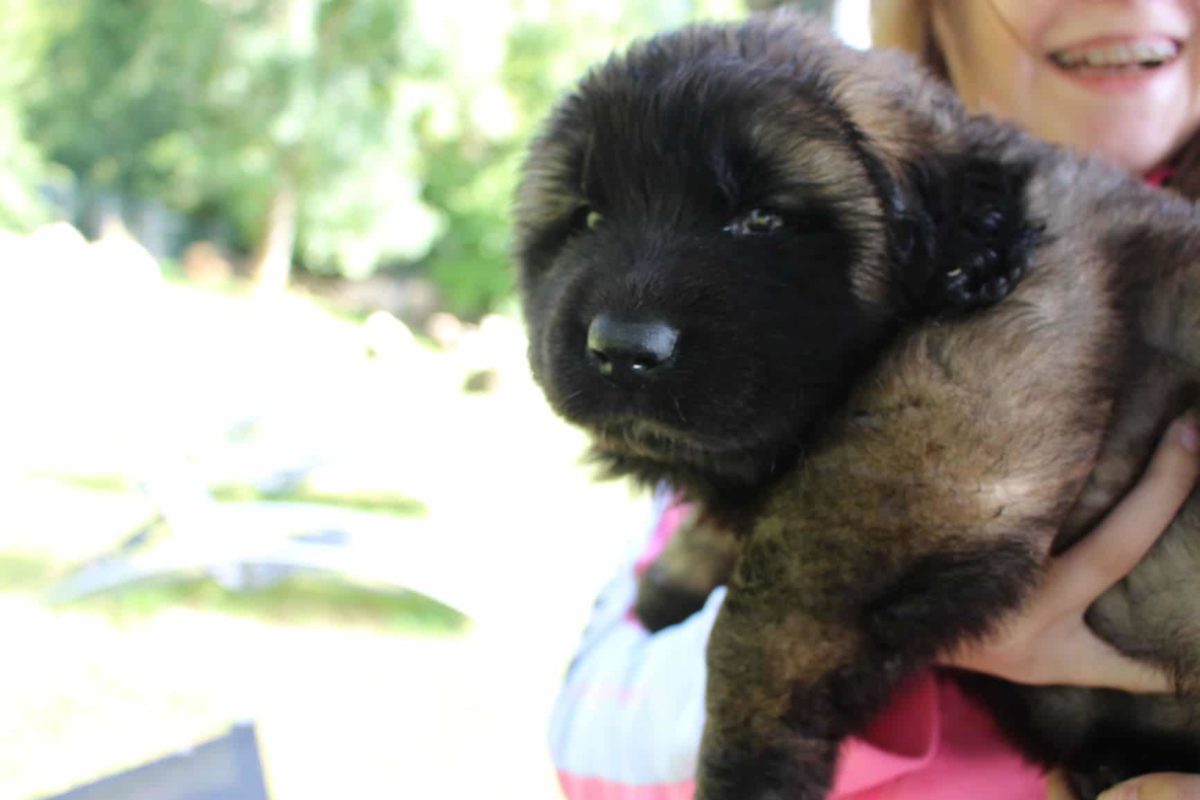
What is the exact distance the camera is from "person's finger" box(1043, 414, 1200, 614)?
51.4 inches

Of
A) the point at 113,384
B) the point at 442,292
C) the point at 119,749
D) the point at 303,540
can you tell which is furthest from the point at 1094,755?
the point at 442,292

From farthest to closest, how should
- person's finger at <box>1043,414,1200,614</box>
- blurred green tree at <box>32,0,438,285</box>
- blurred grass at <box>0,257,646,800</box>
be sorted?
blurred green tree at <box>32,0,438,285</box> < blurred grass at <box>0,257,646,800</box> < person's finger at <box>1043,414,1200,614</box>

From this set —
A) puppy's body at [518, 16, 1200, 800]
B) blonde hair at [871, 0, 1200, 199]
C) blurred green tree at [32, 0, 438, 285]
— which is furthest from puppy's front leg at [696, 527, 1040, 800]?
blurred green tree at [32, 0, 438, 285]

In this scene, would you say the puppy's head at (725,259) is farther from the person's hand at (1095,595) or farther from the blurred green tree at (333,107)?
the blurred green tree at (333,107)

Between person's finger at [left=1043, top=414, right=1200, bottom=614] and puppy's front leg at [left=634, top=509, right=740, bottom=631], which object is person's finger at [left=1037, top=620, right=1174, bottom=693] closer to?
person's finger at [left=1043, top=414, right=1200, bottom=614]

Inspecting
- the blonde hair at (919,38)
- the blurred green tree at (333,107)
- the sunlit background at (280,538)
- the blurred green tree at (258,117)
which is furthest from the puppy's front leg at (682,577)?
the blurred green tree at (258,117)

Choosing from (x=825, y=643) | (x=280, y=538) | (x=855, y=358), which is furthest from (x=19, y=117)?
(x=825, y=643)

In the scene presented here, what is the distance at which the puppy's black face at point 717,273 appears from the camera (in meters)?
1.23

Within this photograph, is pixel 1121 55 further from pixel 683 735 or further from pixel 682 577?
pixel 683 735

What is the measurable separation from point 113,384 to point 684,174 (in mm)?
5397

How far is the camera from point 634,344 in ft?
3.94

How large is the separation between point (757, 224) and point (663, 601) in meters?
0.82

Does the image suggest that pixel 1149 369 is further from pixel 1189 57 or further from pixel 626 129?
pixel 1189 57

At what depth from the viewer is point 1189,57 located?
1.91 meters
